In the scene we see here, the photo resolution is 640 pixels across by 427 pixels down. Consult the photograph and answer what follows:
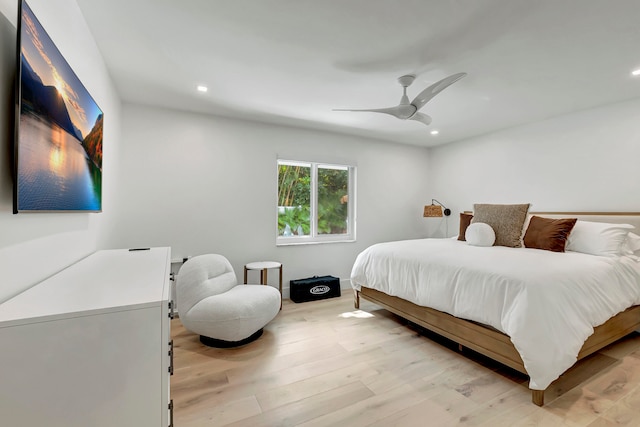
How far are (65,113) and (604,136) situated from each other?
4782mm

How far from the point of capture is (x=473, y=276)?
2141mm

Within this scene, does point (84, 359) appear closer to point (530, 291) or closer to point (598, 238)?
point (530, 291)

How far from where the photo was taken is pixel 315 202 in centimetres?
423

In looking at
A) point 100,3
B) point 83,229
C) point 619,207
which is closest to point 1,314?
point 83,229

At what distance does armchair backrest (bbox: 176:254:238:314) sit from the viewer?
2.43 m

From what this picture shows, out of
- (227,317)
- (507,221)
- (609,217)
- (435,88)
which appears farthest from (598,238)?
(227,317)

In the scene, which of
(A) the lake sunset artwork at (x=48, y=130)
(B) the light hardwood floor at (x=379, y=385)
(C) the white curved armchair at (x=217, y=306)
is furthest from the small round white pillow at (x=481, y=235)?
(A) the lake sunset artwork at (x=48, y=130)

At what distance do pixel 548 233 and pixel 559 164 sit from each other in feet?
3.96

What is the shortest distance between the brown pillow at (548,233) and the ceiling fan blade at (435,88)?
6.32 feet

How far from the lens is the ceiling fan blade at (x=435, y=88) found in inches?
78.9

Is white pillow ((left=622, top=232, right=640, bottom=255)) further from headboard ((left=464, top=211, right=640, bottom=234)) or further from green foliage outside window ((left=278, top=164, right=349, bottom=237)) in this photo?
green foliage outside window ((left=278, top=164, right=349, bottom=237))

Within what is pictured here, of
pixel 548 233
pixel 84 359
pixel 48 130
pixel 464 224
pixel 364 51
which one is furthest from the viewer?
pixel 464 224

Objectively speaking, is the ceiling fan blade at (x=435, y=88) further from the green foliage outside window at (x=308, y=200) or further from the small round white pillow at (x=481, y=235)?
the green foliage outside window at (x=308, y=200)

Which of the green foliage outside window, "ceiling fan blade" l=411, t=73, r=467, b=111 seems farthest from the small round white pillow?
the green foliage outside window
